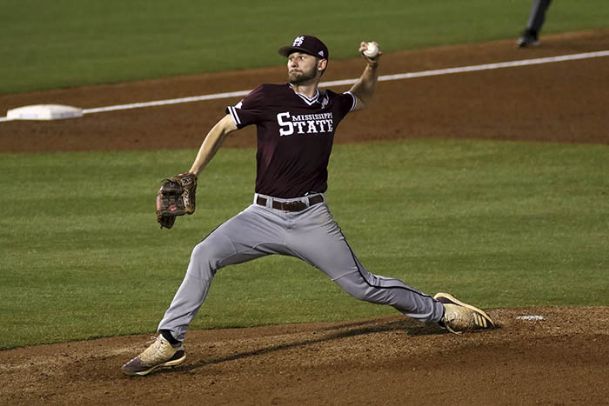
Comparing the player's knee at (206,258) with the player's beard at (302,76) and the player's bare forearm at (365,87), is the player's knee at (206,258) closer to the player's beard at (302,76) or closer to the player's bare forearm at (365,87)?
the player's beard at (302,76)

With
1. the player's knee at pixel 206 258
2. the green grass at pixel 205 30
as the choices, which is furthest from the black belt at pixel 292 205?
the green grass at pixel 205 30

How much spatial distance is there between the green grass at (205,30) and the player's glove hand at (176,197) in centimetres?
1189

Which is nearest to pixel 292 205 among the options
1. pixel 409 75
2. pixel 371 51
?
pixel 371 51

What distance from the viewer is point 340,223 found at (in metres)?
11.5

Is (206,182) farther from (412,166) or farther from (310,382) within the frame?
(310,382)

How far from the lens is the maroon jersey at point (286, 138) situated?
23.0ft

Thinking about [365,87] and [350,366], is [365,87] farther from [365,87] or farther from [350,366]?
[350,366]

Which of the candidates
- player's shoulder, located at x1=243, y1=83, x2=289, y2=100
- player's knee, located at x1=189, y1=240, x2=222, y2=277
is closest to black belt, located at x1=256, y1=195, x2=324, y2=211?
player's knee, located at x1=189, y1=240, x2=222, y2=277

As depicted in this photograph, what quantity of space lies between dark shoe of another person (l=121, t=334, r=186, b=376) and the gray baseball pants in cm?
8

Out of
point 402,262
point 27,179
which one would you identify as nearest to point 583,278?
point 402,262

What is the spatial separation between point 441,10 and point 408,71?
21.0ft

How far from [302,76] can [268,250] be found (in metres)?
→ 1.04

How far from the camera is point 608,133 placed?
1454 centimetres

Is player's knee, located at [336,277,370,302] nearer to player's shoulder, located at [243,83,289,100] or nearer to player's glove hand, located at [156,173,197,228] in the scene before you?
player's glove hand, located at [156,173,197,228]
